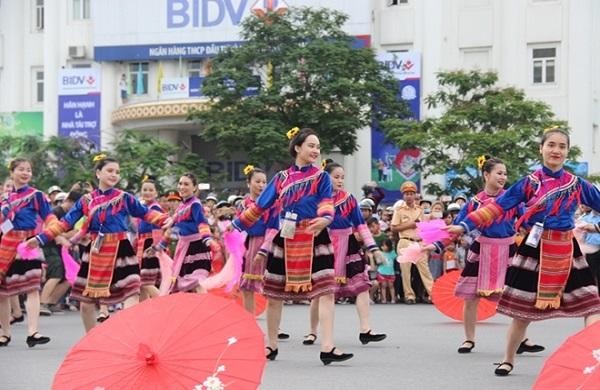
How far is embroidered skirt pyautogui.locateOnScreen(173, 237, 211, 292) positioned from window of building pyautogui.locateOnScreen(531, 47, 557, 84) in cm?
2888

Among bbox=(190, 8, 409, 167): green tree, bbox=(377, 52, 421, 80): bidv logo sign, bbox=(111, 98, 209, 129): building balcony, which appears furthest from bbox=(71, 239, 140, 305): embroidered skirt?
bbox=(377, 52, 421, 80): bidv logo sign

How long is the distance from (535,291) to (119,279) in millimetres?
4009

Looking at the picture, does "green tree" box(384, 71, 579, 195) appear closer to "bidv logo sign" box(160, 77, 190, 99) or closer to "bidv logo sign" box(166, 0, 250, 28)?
"bidv logo sign" box(160, 77, 190, 99)

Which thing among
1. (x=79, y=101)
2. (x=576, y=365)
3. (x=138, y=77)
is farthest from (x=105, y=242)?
(x=79, y=101)

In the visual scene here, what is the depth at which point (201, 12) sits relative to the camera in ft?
149

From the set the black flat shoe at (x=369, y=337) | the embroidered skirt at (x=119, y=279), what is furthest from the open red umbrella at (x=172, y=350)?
the black flat shoe at (x=369, y=337)

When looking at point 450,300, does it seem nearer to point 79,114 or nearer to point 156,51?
point 156,51

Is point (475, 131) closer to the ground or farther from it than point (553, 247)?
farther from it

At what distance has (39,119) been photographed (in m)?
49.8

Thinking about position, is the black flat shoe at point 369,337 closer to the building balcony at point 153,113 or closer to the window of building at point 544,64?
the building balcony at point 153,113

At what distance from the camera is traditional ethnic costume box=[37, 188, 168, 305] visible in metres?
12.2

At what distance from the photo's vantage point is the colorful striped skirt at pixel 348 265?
1340 centimetres

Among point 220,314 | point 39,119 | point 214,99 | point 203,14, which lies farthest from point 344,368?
point 39,119

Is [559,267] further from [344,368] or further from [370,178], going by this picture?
[370,178]
